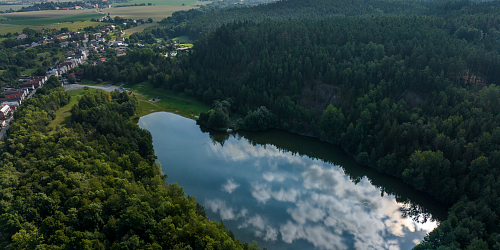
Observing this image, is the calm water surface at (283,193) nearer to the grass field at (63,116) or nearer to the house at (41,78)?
the grass field at (63,116)

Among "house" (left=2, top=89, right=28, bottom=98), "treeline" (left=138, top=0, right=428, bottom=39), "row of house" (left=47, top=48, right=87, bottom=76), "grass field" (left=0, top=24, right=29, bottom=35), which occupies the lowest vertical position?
"house" (left=2, top=89, right=28, bottom=98)

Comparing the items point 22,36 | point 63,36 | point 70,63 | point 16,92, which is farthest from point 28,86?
point 63,36

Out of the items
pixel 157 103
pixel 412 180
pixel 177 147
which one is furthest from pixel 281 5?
pixel 412 180

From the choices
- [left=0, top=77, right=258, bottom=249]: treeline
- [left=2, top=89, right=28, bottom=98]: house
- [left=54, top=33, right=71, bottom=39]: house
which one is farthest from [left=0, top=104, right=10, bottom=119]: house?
[left=54, top=33, right=71, bottom=39]: house

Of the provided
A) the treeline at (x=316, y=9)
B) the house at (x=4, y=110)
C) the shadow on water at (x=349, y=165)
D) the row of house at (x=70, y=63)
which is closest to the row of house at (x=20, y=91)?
the house at (x=4, y=110)

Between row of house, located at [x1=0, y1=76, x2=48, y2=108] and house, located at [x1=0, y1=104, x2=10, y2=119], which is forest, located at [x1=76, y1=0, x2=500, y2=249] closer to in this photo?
row of house, located at [x1=0, y1=76, x2=48, y2=108]

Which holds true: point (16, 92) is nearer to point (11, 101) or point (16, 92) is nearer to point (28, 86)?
point (11, 101)
